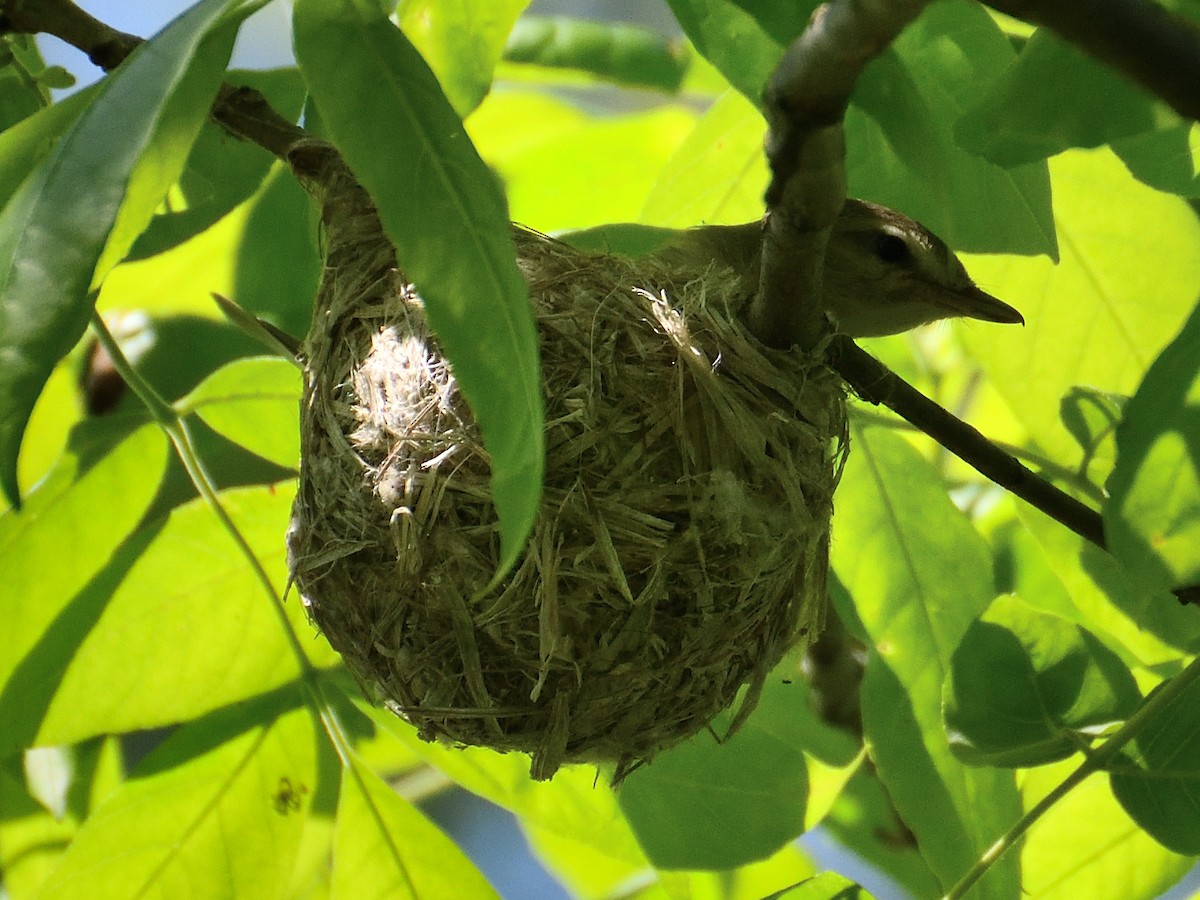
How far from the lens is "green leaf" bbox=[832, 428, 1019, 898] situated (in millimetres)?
1846

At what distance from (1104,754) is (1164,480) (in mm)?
→ 480

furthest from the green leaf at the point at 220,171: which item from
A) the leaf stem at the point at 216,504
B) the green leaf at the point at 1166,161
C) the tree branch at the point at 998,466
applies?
the green leaf at the point at 1166,161

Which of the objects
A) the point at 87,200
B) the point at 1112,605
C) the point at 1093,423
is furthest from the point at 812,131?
the point at 1112,605

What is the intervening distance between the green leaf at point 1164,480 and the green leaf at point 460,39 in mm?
946

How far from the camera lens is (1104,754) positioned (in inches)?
64.5

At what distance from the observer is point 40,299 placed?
→ 99 centimetres

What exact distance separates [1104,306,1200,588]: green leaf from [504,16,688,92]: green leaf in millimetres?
1597

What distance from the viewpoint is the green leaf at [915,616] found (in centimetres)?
185

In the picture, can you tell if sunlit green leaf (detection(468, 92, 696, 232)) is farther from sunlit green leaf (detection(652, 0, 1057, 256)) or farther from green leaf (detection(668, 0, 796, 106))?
green leaf (detection(668, 0, 796, 106))

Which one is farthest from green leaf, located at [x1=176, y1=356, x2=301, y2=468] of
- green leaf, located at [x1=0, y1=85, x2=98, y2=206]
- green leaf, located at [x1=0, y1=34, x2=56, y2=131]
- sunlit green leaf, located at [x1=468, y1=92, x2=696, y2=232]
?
green leaf, located at [x1=0, y1=85, x2=98, y2=206]

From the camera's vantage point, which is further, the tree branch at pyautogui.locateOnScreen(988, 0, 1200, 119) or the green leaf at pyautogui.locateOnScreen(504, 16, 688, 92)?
the green leaf at pyautogui.locateOnScreen(504, 16, 688, 92)

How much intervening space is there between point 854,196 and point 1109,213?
50 cm

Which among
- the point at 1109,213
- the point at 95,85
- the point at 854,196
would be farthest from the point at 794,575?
the point at 95,85

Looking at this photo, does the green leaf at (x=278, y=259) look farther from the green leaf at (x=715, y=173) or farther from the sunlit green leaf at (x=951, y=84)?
the sunlit green leaf at (x=951, y=84)
